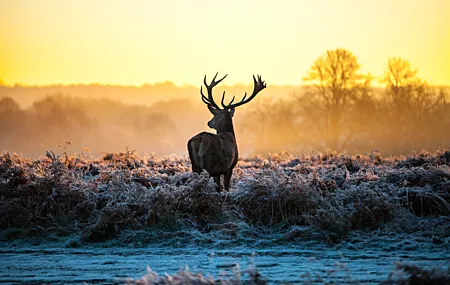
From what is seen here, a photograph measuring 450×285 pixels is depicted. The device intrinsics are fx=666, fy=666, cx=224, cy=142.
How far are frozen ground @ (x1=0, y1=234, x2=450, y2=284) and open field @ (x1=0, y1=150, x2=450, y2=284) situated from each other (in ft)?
0.08

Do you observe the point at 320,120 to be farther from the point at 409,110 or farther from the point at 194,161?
the point at 194,161

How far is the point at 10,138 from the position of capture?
5128 centimetres

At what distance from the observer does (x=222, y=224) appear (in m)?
12.2

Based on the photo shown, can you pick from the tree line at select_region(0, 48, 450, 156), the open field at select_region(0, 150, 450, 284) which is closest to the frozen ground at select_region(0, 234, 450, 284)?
the open field at select_region(0, 150, 450, 284)

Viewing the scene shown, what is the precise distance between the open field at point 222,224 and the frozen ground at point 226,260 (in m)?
0.02

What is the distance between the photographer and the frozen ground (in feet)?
29.4

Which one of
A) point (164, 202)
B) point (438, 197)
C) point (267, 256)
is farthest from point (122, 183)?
point (438, 197)

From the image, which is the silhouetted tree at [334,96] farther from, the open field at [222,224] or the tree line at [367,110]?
the open field at [222,224]

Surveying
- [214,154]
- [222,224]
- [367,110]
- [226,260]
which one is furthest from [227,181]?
[367,110]

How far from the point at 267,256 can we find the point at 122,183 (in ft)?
15.5

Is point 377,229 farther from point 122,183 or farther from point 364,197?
point 122,183

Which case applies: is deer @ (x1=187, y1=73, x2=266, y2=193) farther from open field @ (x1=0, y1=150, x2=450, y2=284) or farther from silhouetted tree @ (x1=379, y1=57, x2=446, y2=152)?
silhouetted tree @ (x1=379, y1=57, x2=446, y2=152)

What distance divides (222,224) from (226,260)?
210 centimetres

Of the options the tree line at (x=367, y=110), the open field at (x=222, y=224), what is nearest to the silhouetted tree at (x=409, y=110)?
the tree line at (x=367, y=110)
